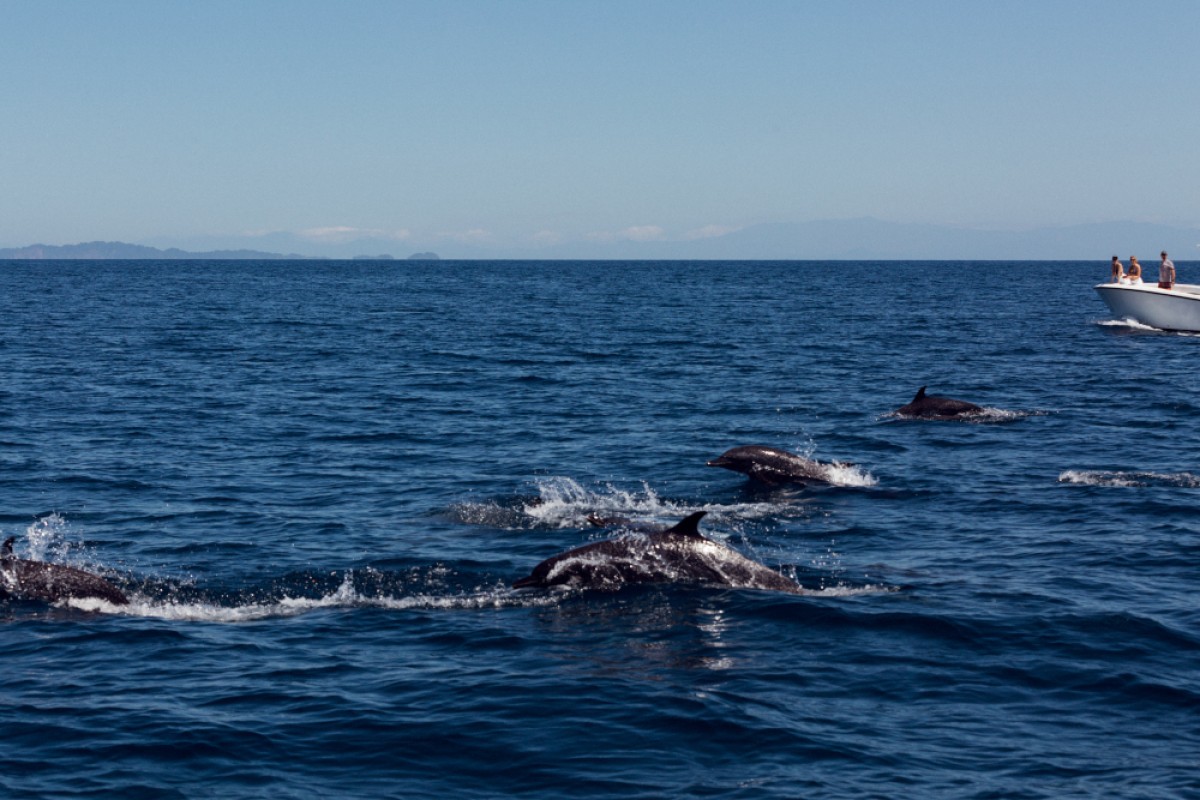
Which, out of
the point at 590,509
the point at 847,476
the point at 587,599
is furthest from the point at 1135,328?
the point at 587,599

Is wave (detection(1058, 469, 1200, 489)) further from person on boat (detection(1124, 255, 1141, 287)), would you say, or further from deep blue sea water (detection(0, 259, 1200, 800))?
person on boat (detection(1124, 255, 1141, 287))

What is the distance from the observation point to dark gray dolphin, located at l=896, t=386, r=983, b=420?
32.8m

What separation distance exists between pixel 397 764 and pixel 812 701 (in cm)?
446

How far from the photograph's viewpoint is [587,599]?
1636cm

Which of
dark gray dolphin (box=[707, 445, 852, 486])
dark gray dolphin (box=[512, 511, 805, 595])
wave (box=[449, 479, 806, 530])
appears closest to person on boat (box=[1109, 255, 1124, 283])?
dark gray dolphin (box=[707, 445, 852, 486])

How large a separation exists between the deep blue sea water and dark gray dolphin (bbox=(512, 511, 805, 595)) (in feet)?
1.63

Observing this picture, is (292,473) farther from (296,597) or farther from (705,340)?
(705,340)

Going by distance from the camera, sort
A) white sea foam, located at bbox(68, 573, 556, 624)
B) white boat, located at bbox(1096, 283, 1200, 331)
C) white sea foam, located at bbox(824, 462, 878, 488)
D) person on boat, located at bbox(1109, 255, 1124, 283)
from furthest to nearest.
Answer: person on boat, located at bbox(1109, 255, 1124, 283), white boat, located at bbox(1096, 283, 1200, 331), white sea foam, located at bbox(824, 462, 878, 488), white sea foam, located at bbox(68, 573, 556, 624)

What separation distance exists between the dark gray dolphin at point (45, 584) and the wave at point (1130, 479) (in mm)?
17934

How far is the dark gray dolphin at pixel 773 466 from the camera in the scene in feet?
81.0

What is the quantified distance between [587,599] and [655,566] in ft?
3.90

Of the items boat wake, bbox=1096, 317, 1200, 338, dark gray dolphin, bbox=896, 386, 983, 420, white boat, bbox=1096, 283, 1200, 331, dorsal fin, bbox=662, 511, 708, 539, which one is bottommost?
dorsal fin, bbox=662, 511, 708, 539

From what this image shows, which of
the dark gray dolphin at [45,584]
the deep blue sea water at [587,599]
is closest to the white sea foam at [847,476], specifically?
the deep blue sea water at [587,599]

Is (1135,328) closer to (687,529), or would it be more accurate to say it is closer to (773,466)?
(773,466)
